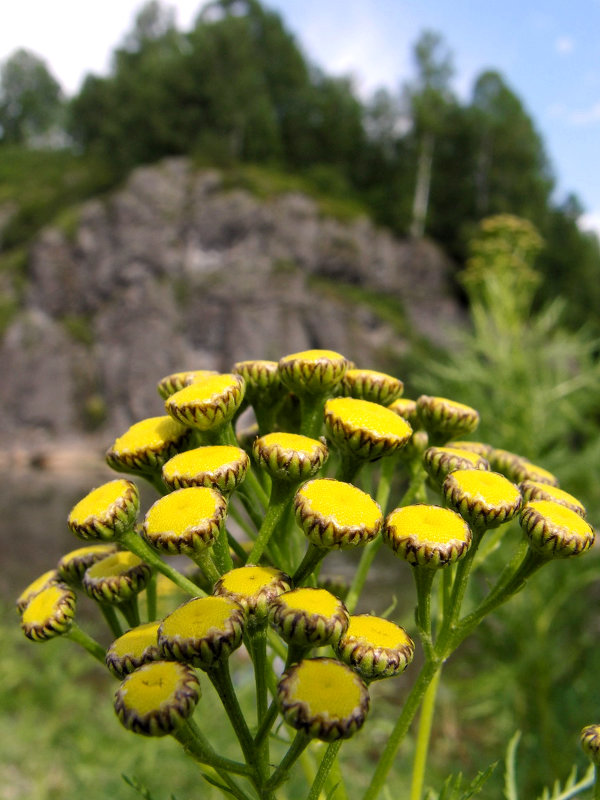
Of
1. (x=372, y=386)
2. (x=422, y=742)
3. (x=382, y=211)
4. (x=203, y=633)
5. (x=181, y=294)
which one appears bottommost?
(x=422, y=742)

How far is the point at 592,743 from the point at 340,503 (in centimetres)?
52

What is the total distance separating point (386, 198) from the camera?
1234 inches

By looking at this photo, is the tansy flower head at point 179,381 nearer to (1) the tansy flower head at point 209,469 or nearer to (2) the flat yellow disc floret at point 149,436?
(2) the flat yellow disc floret at point 149,436

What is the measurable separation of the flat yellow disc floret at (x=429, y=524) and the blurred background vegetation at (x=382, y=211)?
5.45 ft

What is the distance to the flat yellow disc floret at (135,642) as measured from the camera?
2.87 feet

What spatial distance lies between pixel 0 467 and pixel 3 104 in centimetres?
4070

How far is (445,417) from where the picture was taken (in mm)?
1175

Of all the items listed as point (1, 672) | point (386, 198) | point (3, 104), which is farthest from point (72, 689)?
point (3, 104)

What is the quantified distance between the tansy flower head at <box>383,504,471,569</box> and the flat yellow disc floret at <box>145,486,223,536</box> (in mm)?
274

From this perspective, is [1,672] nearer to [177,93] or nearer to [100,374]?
[100,374]

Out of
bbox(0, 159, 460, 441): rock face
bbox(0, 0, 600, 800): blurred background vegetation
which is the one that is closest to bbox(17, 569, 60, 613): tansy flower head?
bbox(0, 0, 600, 800): blurred background vegetation

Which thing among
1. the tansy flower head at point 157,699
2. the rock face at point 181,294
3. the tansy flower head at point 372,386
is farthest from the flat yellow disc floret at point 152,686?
the rock face at point 181,294

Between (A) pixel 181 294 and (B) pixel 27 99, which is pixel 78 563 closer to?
(A) pixel 181 294

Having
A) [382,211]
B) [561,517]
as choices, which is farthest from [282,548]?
[382,211]
